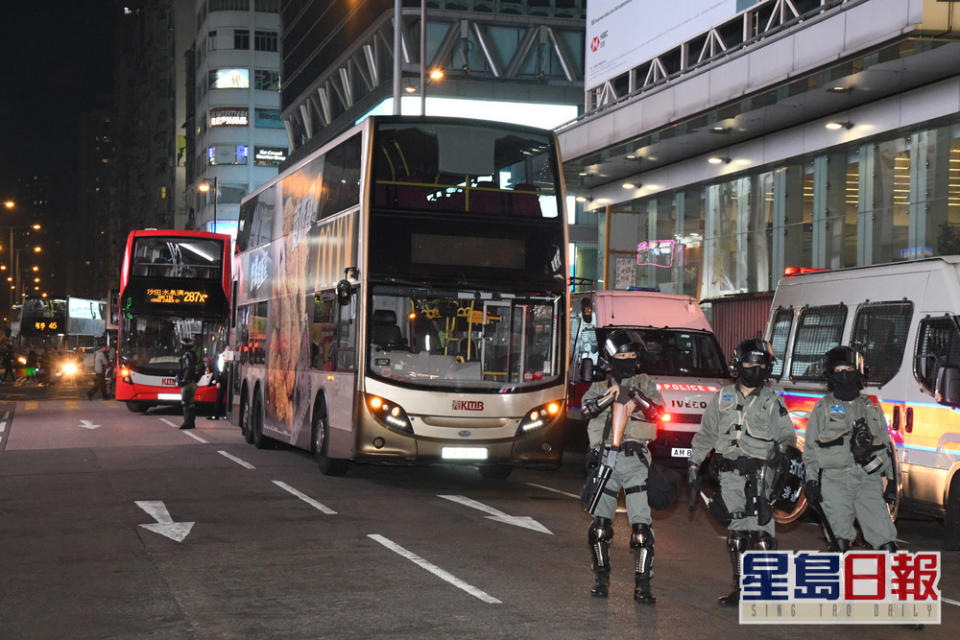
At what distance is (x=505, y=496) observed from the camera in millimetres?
15609

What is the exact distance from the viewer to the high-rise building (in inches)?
4633

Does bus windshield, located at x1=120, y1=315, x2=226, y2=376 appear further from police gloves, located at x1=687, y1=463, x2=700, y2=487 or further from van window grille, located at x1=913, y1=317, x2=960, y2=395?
police gloves, located at x1=687, y1=463, x2=700, y2=487

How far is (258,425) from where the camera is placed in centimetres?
2266

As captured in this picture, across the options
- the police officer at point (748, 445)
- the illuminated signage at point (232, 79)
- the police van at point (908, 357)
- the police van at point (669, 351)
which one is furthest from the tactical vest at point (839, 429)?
the illuminated signage at point (232, 79)

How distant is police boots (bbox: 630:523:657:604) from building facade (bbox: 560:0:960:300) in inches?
523

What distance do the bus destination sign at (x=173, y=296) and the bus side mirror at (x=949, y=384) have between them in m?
23.5

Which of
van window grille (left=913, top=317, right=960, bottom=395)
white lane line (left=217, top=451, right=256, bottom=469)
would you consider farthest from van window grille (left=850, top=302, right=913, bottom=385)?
white lane line (left=217, top=451, right=256, bottom=469)

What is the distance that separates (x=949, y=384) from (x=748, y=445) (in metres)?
2.75

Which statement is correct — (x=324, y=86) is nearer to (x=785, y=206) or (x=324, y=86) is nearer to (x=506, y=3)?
(x=506, y=3)

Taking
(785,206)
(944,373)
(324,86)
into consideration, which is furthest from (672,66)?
(324,86)

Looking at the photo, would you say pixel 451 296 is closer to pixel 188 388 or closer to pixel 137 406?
pixel 188 388

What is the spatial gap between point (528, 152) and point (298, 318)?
200 inches

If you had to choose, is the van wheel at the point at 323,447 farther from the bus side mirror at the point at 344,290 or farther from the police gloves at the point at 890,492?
the police gloves at the point at 890,492

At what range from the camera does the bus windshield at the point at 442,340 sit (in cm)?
1576
